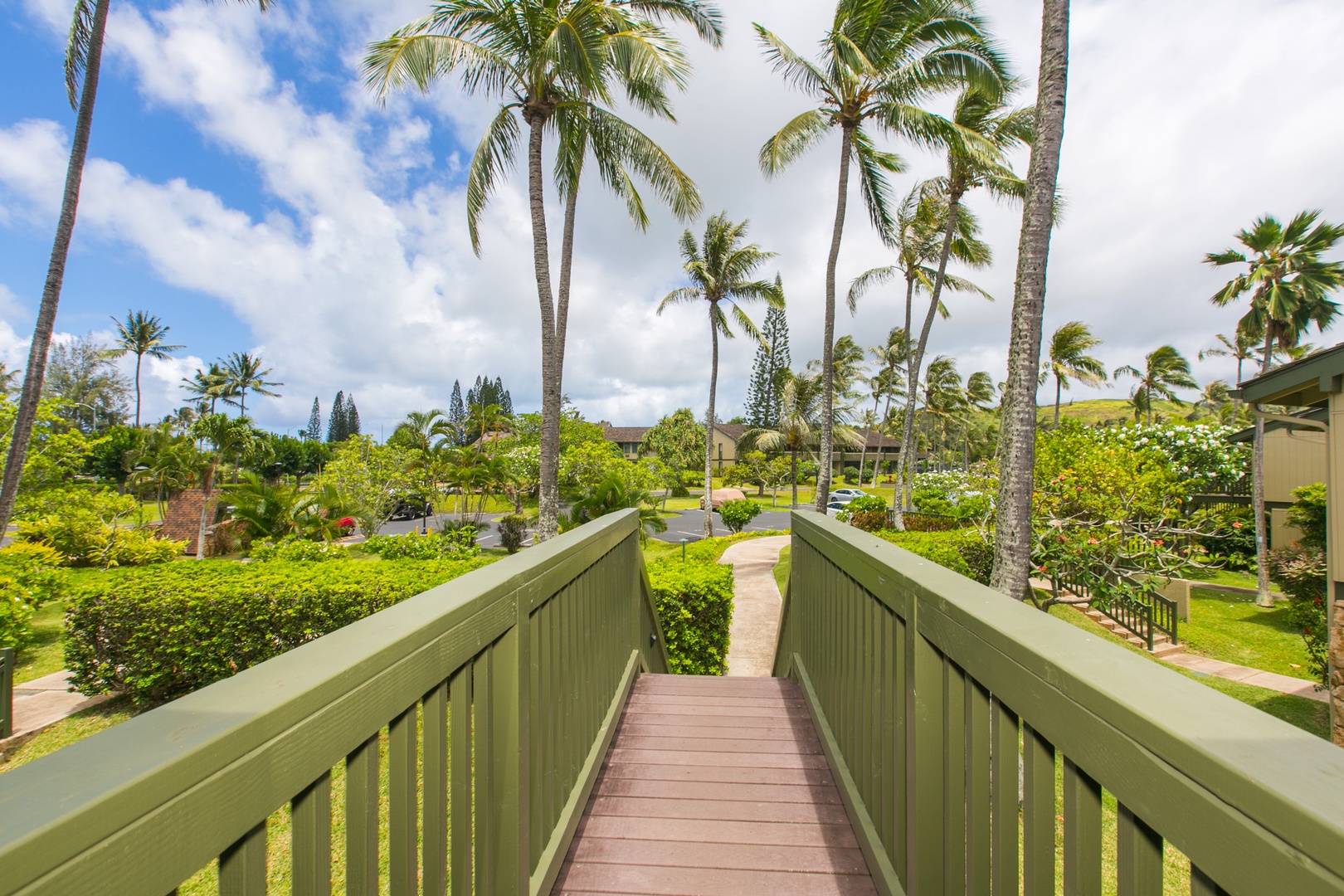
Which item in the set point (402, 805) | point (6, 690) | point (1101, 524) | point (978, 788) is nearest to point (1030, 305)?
point (978, 788)

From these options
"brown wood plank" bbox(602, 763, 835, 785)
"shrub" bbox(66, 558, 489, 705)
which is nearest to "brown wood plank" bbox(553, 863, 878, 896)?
"brown wood plank" bbox(602, 763, 835, 785)

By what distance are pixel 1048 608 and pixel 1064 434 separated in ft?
19.6

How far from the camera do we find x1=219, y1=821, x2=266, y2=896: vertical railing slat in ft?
2.40

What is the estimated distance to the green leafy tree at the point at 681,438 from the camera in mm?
47406

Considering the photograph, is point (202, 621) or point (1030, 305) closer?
point (1030, 305)

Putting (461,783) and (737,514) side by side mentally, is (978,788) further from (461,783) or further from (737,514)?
(737,514)

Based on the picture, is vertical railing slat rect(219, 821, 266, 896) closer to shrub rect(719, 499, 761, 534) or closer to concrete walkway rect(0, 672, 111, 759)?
concrete walkway rect(0, 672, 111, 759)

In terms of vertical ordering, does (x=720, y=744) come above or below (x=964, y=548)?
above

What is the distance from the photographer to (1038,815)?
41.2 inches

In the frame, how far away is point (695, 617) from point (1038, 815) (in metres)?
6.35

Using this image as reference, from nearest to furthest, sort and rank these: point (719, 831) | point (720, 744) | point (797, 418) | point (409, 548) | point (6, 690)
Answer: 1. point (719, 831)
2. point (720, 744)
3. point (6, 690)
4. point (409, 548)
5. point (797, 418)

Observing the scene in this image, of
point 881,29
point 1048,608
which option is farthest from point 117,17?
point 1048,608

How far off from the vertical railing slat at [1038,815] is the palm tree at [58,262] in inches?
471

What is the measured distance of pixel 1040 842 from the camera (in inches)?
41.7
